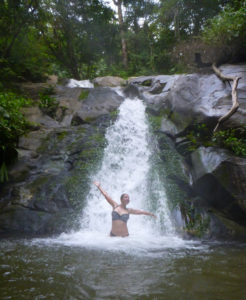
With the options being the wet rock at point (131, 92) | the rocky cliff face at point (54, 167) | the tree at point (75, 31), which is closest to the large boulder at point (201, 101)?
the wet rock at point (131, 92)

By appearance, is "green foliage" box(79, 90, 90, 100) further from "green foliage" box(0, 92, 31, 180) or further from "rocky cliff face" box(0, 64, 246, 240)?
"green foliage" box(0, 92, 31, 180)

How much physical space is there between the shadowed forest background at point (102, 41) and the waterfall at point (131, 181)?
294cm

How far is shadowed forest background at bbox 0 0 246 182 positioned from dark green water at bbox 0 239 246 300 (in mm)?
3638

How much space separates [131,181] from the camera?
25.6 feet

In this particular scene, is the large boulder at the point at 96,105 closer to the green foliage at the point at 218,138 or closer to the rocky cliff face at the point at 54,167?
the rocky cliff face at the point at 54,167

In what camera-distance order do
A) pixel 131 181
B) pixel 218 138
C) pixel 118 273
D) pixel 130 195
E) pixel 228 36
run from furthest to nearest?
1. pixel 228 36
2. pixel 218 138
3. pixel 131 181
4. pixel 130 195
5. pixel 118 273

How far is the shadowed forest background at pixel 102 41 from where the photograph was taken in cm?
1071

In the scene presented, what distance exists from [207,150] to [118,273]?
5131 mm

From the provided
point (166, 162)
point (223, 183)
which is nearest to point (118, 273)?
point (223, 183)

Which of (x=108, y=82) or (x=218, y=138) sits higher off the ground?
(x=108, y=82)

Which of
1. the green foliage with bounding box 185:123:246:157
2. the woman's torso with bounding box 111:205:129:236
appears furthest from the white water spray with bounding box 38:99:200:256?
the green foliage with bounding box 185:123:246:157

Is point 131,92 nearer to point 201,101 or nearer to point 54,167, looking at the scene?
point 201,101

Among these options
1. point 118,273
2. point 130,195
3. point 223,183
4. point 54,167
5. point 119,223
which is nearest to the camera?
point 118,273

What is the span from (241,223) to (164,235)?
1994 millimetres
